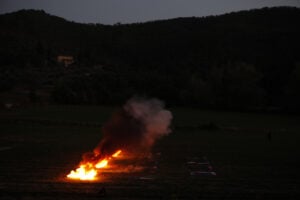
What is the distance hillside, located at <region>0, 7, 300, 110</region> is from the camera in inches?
3701

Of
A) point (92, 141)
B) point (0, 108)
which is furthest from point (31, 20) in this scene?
point (92, 141)

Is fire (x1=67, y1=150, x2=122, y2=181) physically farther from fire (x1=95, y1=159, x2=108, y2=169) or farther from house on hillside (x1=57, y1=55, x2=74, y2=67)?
house on hillside (x1=57, y1=55, x2=74, y2=67)

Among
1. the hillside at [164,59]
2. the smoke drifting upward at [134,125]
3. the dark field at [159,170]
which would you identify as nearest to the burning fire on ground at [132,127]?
the smoke drifting upward at [134,125]

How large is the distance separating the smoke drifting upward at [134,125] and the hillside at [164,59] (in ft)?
187

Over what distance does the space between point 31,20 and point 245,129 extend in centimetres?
11010

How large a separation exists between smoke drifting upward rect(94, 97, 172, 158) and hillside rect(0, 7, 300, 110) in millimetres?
57108

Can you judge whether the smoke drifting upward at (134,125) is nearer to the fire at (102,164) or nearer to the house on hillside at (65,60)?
the fire at (102,164)

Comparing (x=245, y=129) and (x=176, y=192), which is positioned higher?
(x=176, y=192)

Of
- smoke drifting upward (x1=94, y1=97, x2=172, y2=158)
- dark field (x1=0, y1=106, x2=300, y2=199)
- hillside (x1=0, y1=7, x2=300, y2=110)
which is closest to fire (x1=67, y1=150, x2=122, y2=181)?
dark field (x1=0, y1=106, x2=300, y2=199)

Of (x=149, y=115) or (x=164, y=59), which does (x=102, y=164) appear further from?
(x=164, y=59)

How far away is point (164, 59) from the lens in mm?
139750

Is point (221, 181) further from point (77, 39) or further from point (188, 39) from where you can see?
point (77, 39)

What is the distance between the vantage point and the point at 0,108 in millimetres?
70188

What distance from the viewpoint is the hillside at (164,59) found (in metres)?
94.0
